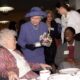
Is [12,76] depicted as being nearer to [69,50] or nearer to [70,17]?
[69,50]

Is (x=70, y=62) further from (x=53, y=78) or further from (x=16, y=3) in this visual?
(x=16, y=3)

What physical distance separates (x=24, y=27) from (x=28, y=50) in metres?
0.31

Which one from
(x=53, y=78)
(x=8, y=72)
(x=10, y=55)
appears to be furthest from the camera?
(x=10, y=55)

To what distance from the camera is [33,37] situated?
14.2 feet

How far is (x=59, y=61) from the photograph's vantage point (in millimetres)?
4801

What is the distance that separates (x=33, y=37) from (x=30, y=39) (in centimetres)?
5

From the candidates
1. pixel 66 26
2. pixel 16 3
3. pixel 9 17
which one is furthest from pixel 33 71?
pixel 9 17

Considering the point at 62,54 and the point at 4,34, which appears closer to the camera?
the point at 4,34

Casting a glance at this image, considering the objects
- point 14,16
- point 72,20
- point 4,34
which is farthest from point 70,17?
point 14,16

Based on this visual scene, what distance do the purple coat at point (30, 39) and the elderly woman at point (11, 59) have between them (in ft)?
2.55

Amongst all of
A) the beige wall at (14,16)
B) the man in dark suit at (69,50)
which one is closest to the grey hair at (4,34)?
the man in dark suit at (69,50)

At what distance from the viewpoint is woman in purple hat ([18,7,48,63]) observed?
4.23 m

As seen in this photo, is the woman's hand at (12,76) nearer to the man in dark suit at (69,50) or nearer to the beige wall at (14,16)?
the man in dark suit at (69,50)

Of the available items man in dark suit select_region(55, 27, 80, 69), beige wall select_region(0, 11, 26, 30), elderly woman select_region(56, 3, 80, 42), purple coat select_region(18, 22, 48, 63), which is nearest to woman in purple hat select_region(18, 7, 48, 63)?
purple coat select_region(18, 22, 48, 63)
